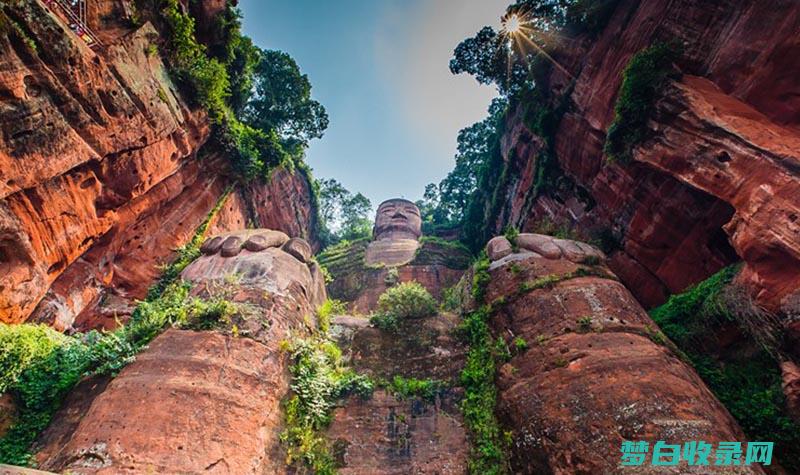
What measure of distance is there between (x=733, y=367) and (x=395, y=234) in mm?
24565

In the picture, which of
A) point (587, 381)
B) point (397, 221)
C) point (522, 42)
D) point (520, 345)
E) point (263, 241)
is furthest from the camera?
point (397, 221)

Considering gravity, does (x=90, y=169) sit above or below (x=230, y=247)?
below

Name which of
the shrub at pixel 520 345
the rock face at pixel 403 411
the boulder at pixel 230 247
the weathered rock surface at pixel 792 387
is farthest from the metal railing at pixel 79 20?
the weathered rock surface at pixel 792 387

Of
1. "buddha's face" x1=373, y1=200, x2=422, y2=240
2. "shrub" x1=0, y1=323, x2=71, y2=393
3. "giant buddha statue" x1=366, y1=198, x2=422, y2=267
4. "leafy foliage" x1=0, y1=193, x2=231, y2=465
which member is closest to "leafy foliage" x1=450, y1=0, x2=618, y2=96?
"giant buddha statue" x1=366, y1=198, x2=422, y2=267

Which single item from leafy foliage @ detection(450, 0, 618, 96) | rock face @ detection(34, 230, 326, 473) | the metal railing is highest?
leafy foliage @ detection(450, 0, 618, 96)

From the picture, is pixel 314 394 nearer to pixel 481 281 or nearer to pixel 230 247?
pixel 230 247

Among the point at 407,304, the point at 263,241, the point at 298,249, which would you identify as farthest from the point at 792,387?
the point at 263,241

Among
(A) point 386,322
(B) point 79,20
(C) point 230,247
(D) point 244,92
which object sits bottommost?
(A) point 386,322

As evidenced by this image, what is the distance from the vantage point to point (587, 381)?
24.6ft

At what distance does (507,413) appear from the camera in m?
8.36

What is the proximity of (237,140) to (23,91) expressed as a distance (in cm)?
796

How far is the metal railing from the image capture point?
827 centimetres

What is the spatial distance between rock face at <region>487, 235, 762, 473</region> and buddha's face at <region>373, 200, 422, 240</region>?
2127 centimetres

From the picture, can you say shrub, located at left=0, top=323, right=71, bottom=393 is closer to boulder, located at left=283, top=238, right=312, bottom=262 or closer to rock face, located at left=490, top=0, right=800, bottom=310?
boulder, located at left=283, top=238, right=312, bottom=262
